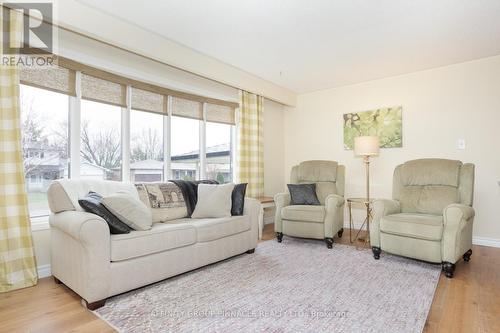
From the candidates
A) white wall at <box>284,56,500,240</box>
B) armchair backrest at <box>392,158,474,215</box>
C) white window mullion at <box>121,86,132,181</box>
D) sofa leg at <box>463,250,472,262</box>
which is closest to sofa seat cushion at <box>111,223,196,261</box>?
white window mullion at <box>121,86,132,181</box>

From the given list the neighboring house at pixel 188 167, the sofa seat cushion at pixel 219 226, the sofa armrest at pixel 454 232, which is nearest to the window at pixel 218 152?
the neighboring house at pixel 188 167

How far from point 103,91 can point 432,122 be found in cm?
430

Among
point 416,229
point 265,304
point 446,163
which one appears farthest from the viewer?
point 446,163

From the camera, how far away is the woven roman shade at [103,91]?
310 cm

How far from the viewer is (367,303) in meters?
2.07

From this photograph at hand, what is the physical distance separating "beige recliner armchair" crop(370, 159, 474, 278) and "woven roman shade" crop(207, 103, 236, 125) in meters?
2.59

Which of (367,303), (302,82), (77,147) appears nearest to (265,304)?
(367,303)

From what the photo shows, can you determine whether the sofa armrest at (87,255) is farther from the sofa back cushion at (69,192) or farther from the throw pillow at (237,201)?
the throw pillow at (237,201)

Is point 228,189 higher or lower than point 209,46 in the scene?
lower

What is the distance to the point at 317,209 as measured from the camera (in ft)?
11.7

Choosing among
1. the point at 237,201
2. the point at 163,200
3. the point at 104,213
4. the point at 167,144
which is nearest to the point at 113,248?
the point at 104,213

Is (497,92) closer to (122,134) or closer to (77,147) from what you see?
(122,134)

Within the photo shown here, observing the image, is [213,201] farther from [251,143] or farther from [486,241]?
[486,241]

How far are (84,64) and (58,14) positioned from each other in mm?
668
